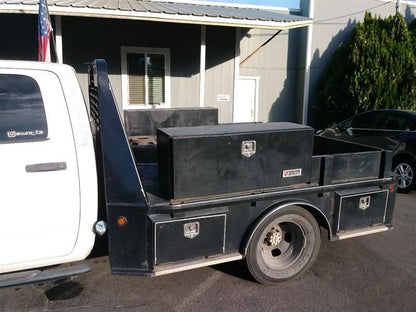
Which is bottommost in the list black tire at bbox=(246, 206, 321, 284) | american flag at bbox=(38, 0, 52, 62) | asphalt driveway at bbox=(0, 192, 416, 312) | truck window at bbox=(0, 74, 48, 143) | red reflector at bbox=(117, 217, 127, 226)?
asphalt driveway at bbox=(0, 192, 416, 312)

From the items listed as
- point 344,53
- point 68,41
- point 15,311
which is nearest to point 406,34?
point 344,53

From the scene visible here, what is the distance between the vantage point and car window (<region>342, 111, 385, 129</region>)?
706cm

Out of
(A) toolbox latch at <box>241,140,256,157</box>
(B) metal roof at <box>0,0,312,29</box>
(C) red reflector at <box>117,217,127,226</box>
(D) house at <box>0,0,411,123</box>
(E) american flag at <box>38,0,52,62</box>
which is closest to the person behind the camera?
(C) red reflector at <box>117,217,127,226</box>

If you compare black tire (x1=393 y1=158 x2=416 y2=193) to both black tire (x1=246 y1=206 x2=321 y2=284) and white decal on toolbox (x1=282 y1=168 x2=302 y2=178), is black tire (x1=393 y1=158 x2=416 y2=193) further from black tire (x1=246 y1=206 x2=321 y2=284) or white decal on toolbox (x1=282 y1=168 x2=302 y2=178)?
white decal on toolbox (x1=282 y1=168 x2=302 y2=178)

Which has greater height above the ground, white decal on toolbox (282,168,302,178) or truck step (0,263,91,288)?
white decal on toolbox (282,168,302,178)

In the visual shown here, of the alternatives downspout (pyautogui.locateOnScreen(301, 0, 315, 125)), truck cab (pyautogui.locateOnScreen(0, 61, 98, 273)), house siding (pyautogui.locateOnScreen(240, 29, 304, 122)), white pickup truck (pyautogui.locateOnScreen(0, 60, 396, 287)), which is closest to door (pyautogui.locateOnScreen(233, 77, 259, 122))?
house siding (pyautogui.locateOnScreen(240, 29, 304, 122))

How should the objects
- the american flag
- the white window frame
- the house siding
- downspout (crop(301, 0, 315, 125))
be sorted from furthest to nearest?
1. the house siding
2. downspout (crop(301, 0, 315, 125))
3. the white window frame
4. the american flag

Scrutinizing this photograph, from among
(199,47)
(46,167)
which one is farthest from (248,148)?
(199,47)

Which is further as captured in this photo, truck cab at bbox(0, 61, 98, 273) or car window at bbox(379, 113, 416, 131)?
car window at bbox(379, 113, 416, 131)

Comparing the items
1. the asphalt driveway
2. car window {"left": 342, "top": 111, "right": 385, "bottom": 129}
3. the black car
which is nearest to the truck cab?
the asphalt driveway

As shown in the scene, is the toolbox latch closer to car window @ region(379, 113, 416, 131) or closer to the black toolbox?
the black toolbox

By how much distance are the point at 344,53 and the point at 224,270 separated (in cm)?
981

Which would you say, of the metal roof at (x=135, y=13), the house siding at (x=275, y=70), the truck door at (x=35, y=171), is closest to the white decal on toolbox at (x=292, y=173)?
the truck door at (x=35, y=171)

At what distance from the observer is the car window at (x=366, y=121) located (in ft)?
23.2
